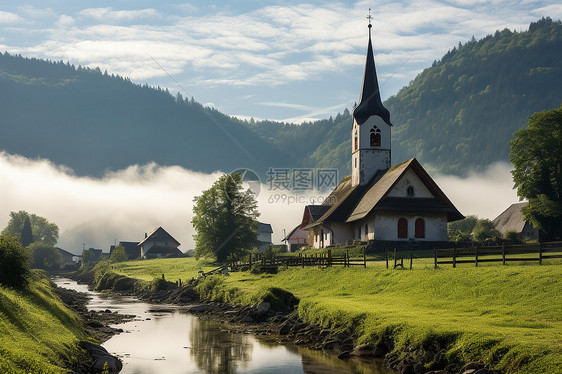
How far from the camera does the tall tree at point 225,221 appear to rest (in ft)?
267

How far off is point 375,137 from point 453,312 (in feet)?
155

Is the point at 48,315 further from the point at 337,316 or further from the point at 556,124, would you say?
the point at 556,124

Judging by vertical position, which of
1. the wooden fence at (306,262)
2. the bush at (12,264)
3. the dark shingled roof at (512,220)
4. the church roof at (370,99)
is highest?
the church roof at (370,99)

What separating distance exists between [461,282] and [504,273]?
220cm

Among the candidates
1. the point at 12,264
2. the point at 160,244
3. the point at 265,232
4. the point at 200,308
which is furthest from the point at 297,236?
the point at 12,264

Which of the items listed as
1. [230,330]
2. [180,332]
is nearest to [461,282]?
[230,330]

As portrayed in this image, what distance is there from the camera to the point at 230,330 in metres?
37.3

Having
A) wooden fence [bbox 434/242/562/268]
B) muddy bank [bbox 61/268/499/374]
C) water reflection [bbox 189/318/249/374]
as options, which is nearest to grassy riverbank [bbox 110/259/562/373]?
muddy bank [bbox 61/268/499/374]

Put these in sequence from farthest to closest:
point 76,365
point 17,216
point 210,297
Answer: point 17,216 < point 210,297 < point 76,365

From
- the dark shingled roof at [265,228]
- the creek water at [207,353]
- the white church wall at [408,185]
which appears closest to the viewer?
the creek water at [207,353]

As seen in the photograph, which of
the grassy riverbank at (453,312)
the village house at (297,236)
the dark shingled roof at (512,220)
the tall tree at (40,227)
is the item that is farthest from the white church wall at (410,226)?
the tall tree at (40,227)

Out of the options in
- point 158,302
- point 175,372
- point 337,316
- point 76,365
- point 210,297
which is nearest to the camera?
point 76,365

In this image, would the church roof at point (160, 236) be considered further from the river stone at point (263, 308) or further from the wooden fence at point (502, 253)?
the wooden fence at point (502, 253)

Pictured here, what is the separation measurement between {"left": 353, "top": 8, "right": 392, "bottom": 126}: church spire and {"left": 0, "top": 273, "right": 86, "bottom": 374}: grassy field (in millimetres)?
50368
